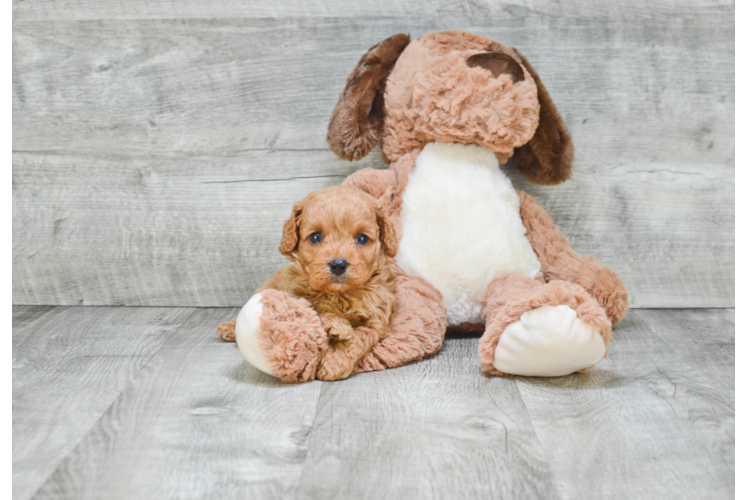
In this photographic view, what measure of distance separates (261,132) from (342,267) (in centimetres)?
57

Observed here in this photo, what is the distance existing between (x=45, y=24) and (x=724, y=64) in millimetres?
1491

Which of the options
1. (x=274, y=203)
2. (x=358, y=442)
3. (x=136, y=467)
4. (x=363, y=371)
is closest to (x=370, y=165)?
(x=274, y=203)

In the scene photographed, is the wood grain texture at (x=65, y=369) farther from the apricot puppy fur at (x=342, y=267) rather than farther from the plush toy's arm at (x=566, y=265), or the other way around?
the plush toy's arm at (x=566, y=265)

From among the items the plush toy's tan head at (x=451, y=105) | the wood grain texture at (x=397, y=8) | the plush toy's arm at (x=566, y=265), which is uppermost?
the wood grain texture at (x=397, y=8)

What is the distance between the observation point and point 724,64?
150 cm

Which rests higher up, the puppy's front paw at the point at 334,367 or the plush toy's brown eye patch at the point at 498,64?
the plush toy's brown eye patch at the point at 498,64

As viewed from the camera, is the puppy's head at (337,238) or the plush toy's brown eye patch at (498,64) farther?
the plush toy's brown eye patch at (498,64)

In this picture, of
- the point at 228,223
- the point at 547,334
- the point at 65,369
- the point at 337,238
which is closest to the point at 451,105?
the point at 337,238

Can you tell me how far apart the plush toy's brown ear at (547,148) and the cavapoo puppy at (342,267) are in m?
0.43

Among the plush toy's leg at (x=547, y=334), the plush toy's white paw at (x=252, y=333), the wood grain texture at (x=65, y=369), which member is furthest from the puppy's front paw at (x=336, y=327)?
the wood grain texture at (x=65, y=369)

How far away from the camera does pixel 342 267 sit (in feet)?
3.56

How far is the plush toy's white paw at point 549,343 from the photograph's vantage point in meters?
1.04

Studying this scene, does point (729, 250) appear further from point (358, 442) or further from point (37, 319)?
point (37, 319)

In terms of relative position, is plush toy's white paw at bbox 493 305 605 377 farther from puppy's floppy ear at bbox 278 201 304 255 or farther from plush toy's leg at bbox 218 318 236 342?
plush toy's leg at bbox 218 318 236 342
